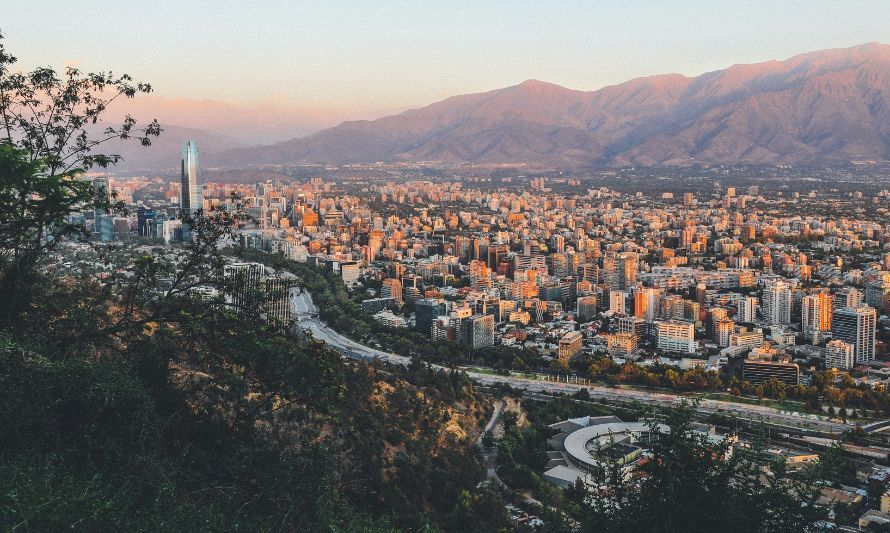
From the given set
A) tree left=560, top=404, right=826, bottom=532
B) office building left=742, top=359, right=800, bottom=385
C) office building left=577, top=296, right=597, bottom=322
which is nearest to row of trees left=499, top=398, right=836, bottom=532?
tree left=560, top=404, right=826, bottom=532

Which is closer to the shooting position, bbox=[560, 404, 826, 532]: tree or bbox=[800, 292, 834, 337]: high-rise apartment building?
bbox=[560, 404, 826, 532]: tree

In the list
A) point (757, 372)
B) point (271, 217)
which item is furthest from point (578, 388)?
point (271, 217)

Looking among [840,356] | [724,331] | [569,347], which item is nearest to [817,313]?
[724,331]

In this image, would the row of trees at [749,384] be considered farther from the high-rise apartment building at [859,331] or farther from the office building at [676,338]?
the office building at [676,338]

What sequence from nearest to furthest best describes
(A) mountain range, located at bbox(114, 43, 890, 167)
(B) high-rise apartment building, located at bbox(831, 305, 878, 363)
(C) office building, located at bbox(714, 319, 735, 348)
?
(B) high-rise apartment building, located at bbox(831, 305, 878, 363) < (C) office building, located at bbox(714, 319, 735, 348) < (A) mountain range, located at bbox(114, 43, 890, 167)

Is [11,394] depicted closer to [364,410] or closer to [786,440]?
[364,410]


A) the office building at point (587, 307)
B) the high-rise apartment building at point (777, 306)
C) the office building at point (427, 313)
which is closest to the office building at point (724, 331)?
the high-rise apartment building at point (777, 306)

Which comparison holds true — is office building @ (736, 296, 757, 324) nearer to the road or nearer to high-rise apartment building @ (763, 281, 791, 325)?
high-rise apartment building @ (763, 281, 791, 325)
